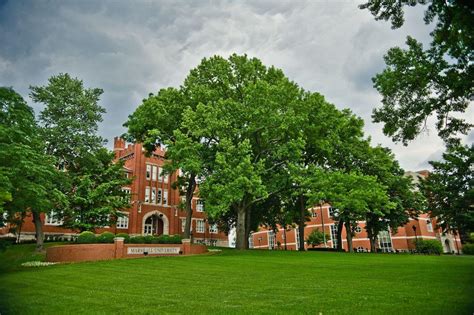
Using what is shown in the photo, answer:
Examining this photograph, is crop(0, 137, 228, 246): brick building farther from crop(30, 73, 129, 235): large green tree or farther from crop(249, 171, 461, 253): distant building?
crop(249, 171, 461, 253): distant building

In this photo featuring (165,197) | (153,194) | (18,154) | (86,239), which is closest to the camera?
(18,154)

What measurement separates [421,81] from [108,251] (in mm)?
20358

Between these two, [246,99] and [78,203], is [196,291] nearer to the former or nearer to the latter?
[246,99]

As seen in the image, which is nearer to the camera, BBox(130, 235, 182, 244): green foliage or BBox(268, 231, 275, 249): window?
BBox(130, 235, 182, 244): green foliage

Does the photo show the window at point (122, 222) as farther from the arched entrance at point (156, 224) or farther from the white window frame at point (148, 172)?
the white window frame at point (148, 172)

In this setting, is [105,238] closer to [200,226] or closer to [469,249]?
[200,226]

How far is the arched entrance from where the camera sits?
163 ft

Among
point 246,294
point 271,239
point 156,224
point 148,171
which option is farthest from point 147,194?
point 246,294

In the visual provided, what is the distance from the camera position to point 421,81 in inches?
439

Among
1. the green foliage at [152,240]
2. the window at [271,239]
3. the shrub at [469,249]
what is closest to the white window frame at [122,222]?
the green foliage at [152,240]

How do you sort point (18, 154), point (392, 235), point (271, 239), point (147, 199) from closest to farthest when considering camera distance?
point (18, 154), point (147, 199), point (392, 235), point (271, 239)

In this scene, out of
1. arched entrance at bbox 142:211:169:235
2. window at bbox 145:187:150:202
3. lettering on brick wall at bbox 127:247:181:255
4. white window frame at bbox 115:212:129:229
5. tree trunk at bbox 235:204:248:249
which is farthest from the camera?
window at bbox 145:187:150:202

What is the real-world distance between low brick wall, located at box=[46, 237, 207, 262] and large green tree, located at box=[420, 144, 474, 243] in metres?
27.0

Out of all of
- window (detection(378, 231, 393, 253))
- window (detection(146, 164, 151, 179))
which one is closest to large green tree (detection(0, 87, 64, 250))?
window (detection(146, 164, 151, 179))
